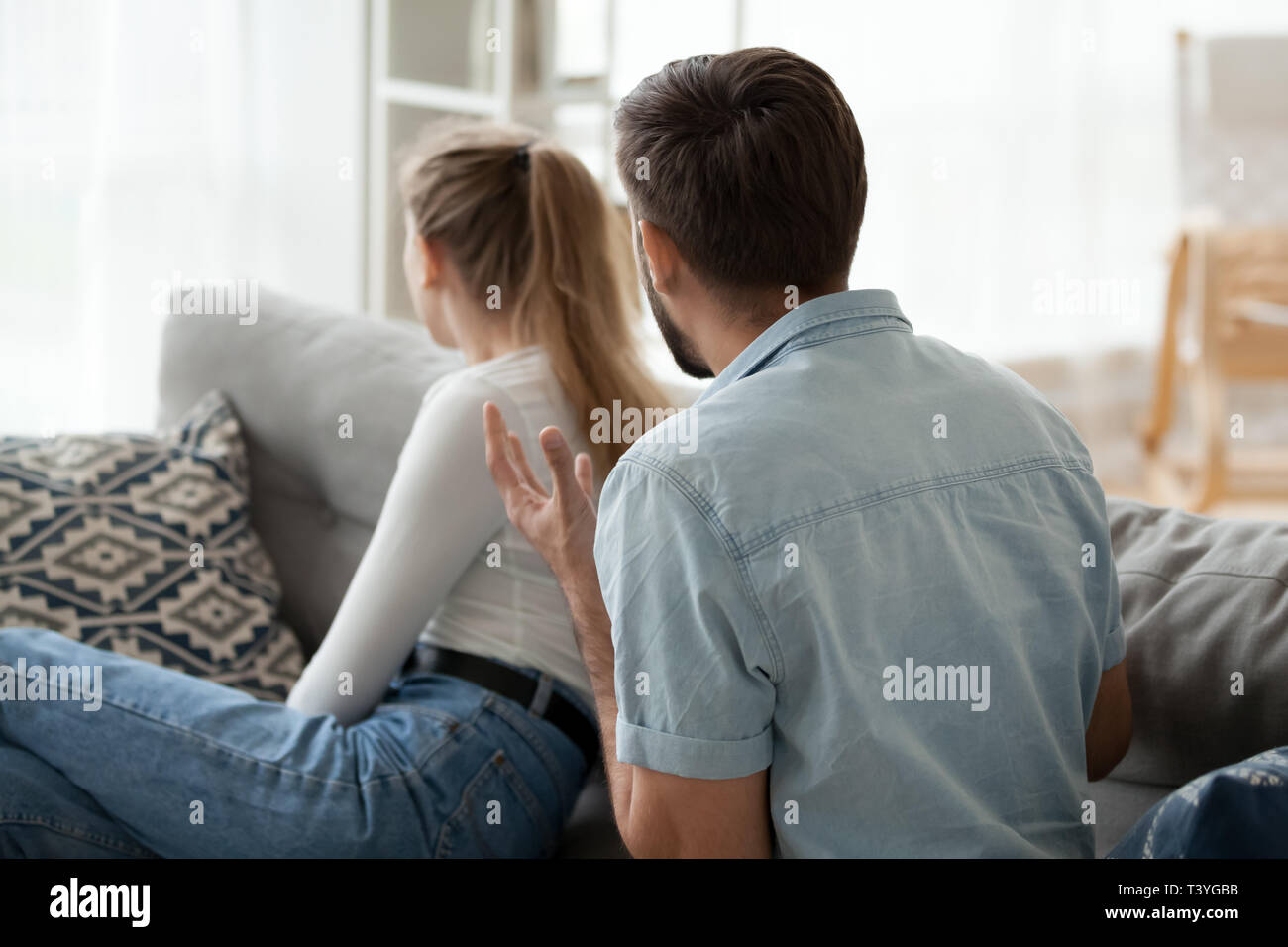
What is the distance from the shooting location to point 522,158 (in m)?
1.33

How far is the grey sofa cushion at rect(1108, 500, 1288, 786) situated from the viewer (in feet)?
3.27

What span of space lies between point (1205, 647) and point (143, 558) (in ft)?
3.89

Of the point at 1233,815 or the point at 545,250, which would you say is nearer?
the point at 1233,815

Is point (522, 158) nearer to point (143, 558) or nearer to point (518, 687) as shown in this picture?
point (518, 687)

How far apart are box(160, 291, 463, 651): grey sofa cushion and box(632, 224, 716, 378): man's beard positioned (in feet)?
2.25

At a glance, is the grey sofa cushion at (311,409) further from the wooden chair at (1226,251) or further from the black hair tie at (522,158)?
the wooden chair at (1226,251)

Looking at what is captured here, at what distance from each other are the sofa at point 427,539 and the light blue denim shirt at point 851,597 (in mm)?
234

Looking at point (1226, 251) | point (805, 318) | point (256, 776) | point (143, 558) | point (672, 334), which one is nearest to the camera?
point (805, 318)

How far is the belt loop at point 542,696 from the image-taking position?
125cm

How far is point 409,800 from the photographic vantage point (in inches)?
45.4

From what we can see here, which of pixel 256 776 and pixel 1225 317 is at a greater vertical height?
pixel 1225 317

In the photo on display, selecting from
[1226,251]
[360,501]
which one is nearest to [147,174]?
[360,501]

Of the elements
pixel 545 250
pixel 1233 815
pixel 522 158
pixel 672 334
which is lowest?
pixel 1233 815
